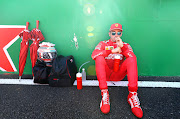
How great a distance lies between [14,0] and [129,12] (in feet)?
7.66

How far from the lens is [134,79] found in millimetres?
1259

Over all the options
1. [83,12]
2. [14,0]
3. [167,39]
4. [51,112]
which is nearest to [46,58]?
[51,112]

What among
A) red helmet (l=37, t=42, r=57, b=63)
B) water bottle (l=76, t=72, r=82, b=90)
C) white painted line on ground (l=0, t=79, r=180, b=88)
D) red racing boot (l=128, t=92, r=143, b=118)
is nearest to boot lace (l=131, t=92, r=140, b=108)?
red racing boot (l=128, t=92, r=143, b=118)

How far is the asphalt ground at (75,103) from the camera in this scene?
1.15 meters

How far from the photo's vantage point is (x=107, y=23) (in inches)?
80.6

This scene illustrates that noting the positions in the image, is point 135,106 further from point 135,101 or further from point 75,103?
point 75,103

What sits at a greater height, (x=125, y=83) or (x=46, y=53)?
(x=46, y=53)

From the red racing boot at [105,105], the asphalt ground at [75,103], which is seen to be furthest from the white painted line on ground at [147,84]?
the red racing boot at [105,105]

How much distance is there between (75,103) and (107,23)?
1.58 meters

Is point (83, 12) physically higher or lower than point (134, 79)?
higher

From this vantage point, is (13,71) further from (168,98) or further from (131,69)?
(168,98)

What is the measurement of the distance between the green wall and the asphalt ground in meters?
0.68

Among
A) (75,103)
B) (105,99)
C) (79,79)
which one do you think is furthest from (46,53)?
(105,99)

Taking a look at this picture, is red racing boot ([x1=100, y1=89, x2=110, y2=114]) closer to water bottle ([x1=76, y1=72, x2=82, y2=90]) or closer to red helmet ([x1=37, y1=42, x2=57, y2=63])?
water bottle ([x1=76, y1=72, x2=82, y2=90])
